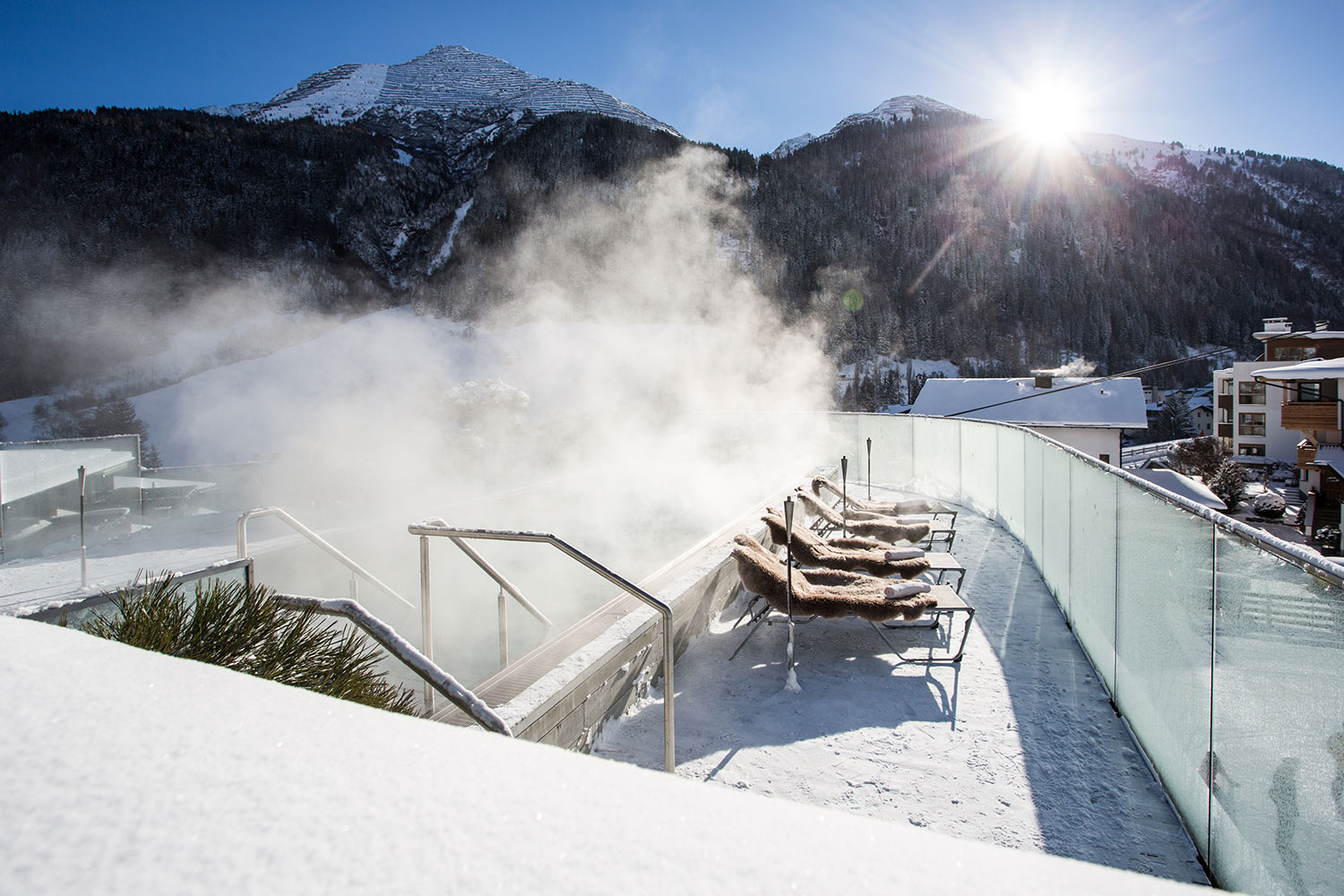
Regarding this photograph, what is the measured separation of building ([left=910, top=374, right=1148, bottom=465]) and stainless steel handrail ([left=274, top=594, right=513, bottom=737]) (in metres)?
23.2

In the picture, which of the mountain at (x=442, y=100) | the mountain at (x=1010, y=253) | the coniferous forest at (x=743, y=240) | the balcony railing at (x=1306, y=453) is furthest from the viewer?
the mountain at (x=1010, y=253)

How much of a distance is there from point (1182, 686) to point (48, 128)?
40.2 metres

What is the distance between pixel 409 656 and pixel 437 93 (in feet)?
198

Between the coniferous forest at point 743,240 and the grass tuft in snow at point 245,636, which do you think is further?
the coniferous forest at point 743,240

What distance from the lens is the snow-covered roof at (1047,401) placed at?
23.6 m

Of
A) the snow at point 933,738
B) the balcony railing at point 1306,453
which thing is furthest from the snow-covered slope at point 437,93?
the snow at point 933,738

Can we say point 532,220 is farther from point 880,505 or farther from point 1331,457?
point 1331,457

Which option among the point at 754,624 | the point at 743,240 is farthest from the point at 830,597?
the point at 743,240

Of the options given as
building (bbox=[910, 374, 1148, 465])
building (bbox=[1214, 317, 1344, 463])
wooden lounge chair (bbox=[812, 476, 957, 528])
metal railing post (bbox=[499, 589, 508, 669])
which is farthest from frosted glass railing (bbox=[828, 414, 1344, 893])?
building (bbox=[1214, 317, 1344, 463])

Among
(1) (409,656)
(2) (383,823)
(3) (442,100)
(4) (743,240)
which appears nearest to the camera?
(2) (383,823)

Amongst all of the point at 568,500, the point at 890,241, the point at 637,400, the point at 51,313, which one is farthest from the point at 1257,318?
the point at 51,313

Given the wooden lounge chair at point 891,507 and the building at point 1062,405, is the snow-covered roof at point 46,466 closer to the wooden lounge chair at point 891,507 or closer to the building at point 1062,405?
the wooden lounge chair at point 891,507

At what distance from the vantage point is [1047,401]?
82.0 ft

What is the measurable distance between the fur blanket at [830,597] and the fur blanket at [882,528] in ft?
7.16
